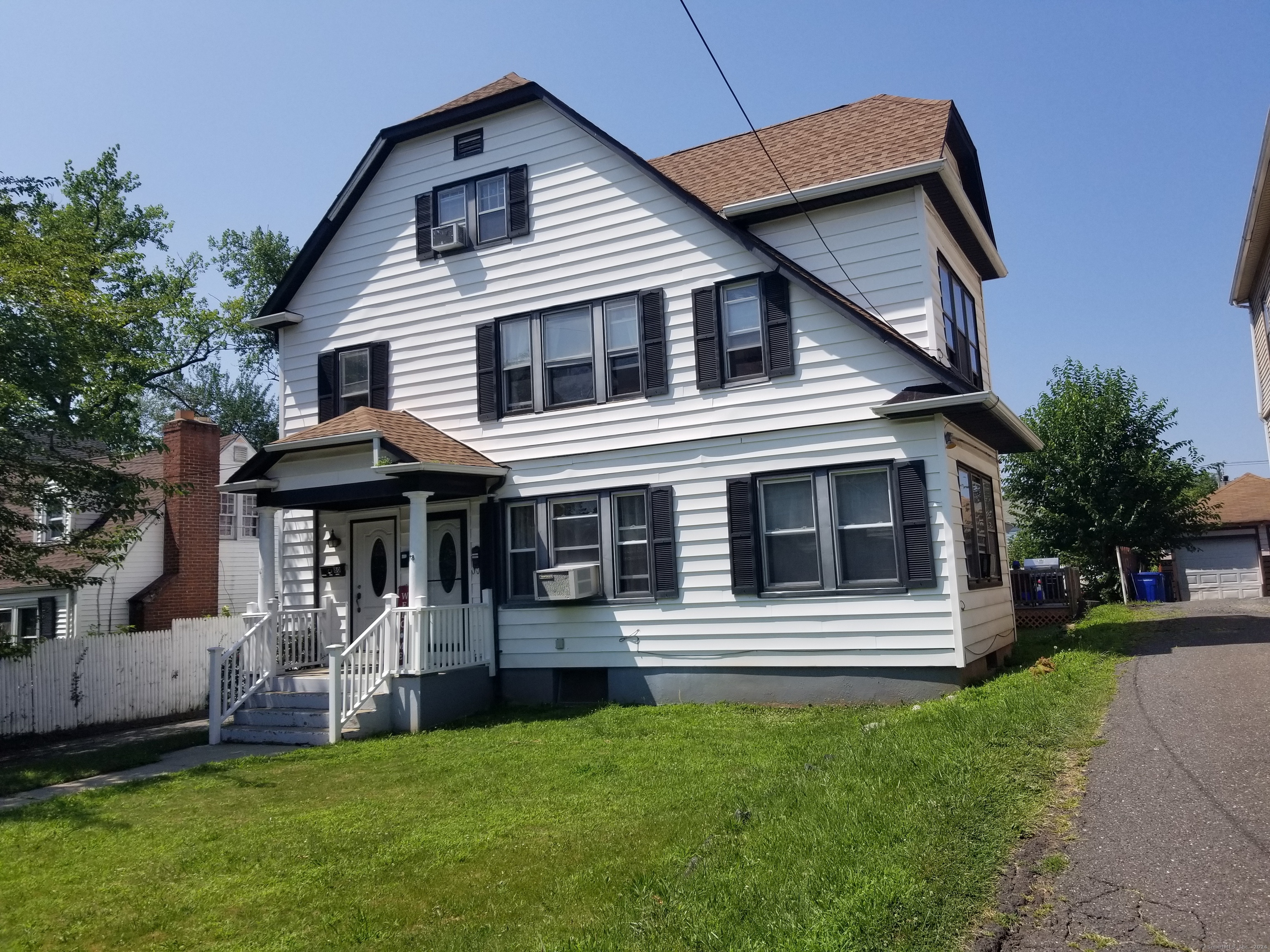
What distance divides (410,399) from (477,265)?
7.49ft

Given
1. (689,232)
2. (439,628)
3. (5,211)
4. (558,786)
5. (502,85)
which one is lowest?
(558,786)

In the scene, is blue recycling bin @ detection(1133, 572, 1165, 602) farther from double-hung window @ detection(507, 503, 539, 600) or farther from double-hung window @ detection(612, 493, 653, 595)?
double-hung window @ detection(507, 503, 539, 600)

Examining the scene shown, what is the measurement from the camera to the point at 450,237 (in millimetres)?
14297

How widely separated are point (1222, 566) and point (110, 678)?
3101cm

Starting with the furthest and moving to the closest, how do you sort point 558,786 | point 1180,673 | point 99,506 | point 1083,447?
point 1083,447, point 99,506, point 1180,673, point 558,786

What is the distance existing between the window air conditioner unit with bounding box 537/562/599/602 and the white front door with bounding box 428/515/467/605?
1689 millimetres

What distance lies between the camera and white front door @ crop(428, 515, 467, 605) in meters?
13.9

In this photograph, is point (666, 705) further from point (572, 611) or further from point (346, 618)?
point (346, 618)

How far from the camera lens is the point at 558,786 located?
7867 millimetres

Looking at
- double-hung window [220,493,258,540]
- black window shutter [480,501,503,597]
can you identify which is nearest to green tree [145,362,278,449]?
double-hung window [220,493,258,540]

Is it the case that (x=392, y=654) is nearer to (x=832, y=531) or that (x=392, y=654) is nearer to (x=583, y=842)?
(x=832, y=531)

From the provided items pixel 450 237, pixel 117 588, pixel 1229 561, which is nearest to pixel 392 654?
pixel 450 237

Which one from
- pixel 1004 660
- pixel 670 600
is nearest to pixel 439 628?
pixel 670 600

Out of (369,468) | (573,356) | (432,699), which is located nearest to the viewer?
(432,699)
